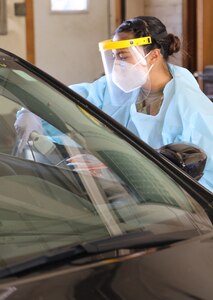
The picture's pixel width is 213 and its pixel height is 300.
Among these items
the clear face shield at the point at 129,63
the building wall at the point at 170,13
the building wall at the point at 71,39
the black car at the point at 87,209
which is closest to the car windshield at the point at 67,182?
the black car at the point at 87,209

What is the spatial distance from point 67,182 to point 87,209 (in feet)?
0.57

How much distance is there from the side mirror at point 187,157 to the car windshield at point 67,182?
19 cm

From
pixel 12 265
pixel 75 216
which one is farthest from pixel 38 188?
pixel 12 265

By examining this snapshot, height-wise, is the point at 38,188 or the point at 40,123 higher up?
the point at 40,123

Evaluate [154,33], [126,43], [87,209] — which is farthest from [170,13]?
[87,209]

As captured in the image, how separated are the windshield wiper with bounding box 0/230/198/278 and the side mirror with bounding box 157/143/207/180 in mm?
399

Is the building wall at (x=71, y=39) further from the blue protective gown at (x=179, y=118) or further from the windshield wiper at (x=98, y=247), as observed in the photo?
the windshield wiper at (x=98, y=247)

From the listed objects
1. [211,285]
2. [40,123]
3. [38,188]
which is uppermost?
[40,123]

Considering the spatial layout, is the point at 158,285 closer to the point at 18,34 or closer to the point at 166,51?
the point at 166,51

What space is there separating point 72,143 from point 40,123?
0.48 feet

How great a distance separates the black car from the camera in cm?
131

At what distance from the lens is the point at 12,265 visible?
1.32m

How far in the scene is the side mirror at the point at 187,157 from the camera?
1932mm

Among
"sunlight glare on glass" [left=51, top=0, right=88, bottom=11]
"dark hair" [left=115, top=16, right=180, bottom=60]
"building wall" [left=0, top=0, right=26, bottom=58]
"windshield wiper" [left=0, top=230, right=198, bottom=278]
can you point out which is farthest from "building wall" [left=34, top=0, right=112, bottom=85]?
"windshield wiper" [left=0, top=230, right=198, bottom=278]
